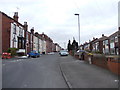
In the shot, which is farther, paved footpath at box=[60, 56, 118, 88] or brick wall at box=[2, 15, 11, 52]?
brick wall at box=[2, 15, 11, 52]

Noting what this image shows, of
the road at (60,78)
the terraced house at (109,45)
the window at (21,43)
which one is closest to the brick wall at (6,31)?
the window at (21,43)

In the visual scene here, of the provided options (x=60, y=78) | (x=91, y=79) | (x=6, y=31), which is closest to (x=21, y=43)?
(x=6, y=31)

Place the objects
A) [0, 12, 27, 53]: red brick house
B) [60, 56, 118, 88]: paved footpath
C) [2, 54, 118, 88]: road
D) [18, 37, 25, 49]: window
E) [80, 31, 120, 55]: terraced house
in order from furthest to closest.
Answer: [80, 31, 120, 55]: terraced house < [18, 37, 25, 49]: window < [0, 12, 27, 53]: red brick house < [2, 54, 118, 88]: road < [60, 56, 118, 88]: paved footpath

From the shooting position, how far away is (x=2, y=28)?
31.3 meters

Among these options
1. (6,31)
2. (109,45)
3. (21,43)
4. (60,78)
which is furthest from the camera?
(109,45)

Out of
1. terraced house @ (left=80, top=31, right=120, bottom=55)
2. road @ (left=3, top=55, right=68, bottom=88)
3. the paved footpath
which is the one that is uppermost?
terraced house @ (left=80, top=31, right=120, bottom=55)

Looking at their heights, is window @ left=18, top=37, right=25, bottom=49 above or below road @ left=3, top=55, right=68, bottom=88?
above

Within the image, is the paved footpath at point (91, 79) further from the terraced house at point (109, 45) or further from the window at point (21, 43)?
the window at point (21, 43)

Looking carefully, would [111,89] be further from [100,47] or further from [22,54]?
[100,47]

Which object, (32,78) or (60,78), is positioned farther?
(60,78)

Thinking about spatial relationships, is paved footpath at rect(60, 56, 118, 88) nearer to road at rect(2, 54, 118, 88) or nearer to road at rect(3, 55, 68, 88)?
road at rect(2, 54, 118, 88)

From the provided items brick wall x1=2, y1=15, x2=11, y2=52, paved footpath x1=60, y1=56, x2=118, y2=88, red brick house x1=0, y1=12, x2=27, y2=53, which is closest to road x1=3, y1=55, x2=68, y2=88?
paved footpath x1=60, y1=56, x2=118, y2=88

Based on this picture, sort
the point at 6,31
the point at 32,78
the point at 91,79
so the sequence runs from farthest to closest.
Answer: the point at 6,31 → the point at 32,78 → the point at 91,79

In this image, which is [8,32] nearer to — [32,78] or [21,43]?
[21,43]
